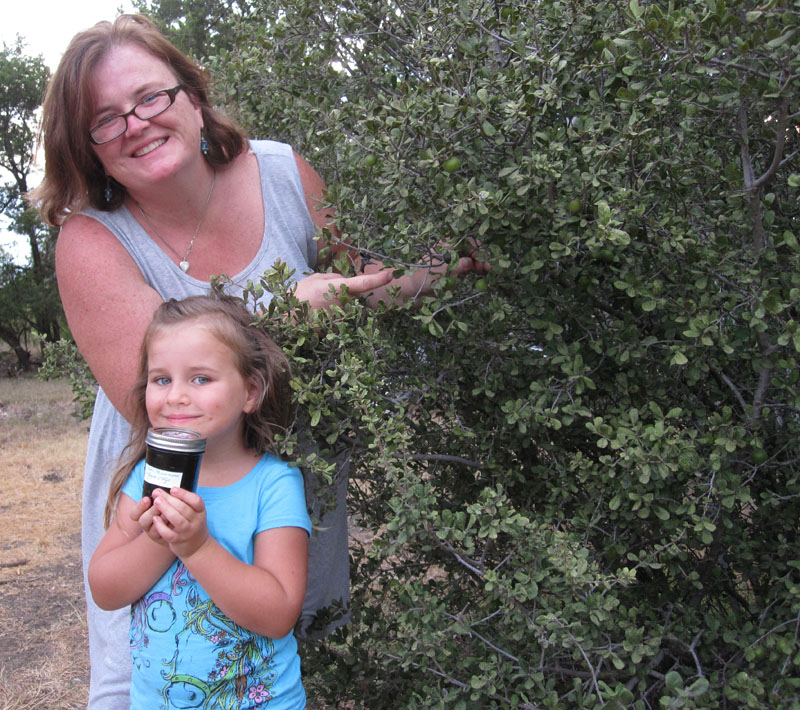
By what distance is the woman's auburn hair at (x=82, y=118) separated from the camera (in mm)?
1965

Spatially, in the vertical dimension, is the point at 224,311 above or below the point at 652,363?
above

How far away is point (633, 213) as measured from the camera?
176 centimetres

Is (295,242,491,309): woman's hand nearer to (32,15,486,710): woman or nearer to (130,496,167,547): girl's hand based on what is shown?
(32,15,486,710): woman

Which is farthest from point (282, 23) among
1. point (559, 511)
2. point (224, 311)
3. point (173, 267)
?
point (559, 511)

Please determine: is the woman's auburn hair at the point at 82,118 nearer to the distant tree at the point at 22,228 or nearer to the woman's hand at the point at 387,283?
the woman's hand at the point at 387,283

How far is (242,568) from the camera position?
1.67 meters

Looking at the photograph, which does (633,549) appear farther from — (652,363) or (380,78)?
(380,78)

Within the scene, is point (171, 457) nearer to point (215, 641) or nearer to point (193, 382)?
point (193, 382)

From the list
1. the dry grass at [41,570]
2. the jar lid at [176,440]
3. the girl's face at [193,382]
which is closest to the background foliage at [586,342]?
the girl's face at [193,382]

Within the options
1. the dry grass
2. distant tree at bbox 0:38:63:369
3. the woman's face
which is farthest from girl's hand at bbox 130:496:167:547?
distant tree at bbox 0:38:63:369

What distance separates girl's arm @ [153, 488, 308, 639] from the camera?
1560 mm

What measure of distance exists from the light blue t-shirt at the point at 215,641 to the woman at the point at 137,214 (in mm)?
318

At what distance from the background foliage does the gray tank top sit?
0.55ft

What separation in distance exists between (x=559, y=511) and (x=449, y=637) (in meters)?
0.43
